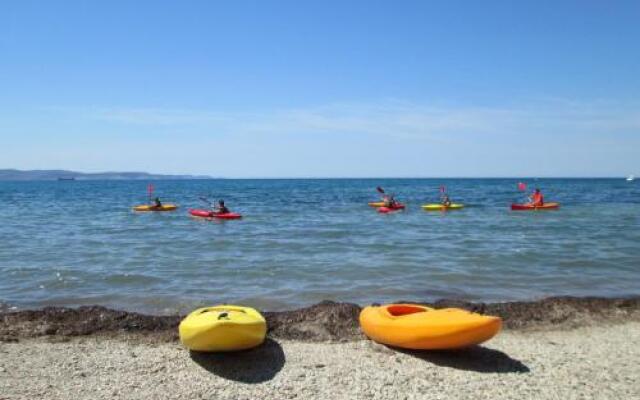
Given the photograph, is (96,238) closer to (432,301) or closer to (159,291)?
(159,291)

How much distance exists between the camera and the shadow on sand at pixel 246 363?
5.88 meters

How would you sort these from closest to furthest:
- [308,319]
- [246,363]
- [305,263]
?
[246,363]
[308,319]
[305,263]

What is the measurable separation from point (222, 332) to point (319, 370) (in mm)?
1134

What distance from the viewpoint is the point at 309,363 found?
248 inches

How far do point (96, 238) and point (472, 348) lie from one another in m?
14.7

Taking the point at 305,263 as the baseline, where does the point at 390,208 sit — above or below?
above

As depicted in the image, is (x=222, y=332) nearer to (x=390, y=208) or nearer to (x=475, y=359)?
(x=475, y=359)

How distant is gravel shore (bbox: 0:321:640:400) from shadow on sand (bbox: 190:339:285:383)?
11mm

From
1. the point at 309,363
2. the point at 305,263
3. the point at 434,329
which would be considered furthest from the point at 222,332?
the point at 305,263

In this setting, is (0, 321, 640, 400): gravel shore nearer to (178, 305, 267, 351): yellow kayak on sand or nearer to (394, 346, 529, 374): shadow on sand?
(394, 346, 529, 374): shadow on sand

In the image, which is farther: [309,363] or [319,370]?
[309,363]

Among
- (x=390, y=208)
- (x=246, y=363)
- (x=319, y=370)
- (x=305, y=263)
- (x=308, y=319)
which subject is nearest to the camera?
(x=319, y=370)

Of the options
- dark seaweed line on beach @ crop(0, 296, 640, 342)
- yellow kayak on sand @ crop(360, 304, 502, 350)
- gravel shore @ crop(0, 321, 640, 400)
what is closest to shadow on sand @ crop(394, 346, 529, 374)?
gravel shore @ crop(0, 321, 640, 400)

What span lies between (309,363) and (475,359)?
1.92 m
